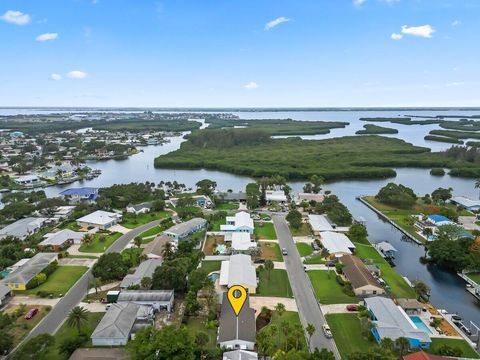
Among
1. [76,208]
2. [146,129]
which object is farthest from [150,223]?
[146,129]

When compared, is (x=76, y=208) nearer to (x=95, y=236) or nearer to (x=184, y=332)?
(x=95, y=236)

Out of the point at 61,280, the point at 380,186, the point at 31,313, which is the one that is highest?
the point at 31,313

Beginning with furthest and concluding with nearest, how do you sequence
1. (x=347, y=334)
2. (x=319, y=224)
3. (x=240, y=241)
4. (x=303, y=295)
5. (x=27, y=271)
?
(x=319, y=224), (x=240, y=241), (x=27, y=271), (x=303, y=295), (x=347, y=334)

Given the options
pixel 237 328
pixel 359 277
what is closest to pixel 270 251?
pixel 359 277

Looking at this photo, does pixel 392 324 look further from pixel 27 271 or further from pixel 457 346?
pixel 27 271

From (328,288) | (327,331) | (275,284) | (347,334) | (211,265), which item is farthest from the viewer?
(211,265)

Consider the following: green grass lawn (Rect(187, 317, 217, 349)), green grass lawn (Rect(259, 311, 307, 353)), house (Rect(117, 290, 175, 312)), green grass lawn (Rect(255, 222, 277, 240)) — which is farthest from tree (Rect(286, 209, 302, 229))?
green grass lawn (Rect(187, 317, 217, 349))

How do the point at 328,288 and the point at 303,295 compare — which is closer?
the point at 303,295

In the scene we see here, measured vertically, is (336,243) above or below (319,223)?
above
